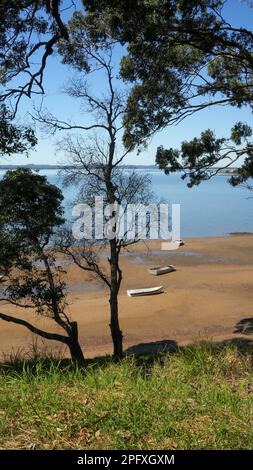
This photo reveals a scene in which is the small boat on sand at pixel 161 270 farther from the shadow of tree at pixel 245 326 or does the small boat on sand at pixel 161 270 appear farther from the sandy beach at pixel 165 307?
the shadow of tree at pixel 245 326

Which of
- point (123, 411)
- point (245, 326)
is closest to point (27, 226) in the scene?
point (123, 411)

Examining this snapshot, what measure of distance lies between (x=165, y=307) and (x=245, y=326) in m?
4.57

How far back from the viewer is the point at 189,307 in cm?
2330

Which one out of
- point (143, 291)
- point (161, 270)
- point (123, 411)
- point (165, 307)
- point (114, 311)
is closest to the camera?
point (123, 411)

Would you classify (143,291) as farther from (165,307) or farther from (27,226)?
(27,226)

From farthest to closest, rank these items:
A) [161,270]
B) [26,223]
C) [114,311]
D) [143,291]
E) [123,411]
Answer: [161,270] < [143,291] < [114,311] < [26,223] < [123,411]

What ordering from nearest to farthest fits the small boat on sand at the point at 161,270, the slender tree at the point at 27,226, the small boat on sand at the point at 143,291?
the slender tree at the point at 27,226 < the small boat on sand at the point at 143,291 < the small boat on sand at the point at 161,270

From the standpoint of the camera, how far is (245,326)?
1966cm

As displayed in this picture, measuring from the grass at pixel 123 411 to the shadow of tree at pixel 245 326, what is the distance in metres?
14.5

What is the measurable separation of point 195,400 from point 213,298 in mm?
21231

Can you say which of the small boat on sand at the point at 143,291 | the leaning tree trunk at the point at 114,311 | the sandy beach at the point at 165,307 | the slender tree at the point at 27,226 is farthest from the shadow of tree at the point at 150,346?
the small boat on sand at the point at 143,291

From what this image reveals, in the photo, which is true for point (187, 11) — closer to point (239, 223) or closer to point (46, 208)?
point (46, 208)

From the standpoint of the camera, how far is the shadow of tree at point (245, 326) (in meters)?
18.9

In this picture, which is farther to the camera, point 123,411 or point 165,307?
point 165,307
